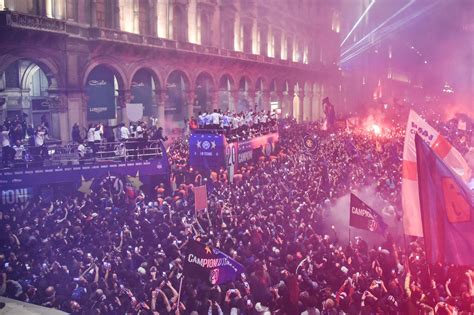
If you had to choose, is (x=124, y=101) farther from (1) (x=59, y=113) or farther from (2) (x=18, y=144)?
(2) (x=18, y=144)

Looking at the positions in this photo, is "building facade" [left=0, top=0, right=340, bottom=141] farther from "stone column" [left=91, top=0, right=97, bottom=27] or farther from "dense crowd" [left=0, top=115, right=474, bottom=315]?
"dense crowd" [left=0, top=115, right=474, bottom=315]

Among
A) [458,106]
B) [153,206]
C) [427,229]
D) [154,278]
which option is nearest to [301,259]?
[154,278]

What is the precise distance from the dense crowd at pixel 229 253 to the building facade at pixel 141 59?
38.7 feet

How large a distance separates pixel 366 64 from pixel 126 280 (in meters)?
86.8

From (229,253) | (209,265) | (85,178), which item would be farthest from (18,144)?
(209,265)

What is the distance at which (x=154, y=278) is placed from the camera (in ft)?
35.3

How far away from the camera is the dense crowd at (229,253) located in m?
9.79

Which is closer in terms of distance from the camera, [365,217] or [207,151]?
[365,217]

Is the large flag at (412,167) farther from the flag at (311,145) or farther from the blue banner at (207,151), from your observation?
the flag at (311,145)

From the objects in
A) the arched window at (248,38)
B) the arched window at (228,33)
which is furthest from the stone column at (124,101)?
the arched window at (248,38)

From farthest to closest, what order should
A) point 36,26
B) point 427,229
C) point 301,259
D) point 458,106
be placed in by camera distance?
point 458,106 < point 36,26 < point 301,259 < point 427,229

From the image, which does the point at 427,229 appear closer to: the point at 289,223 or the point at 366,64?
the point at 289,223

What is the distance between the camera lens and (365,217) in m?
12.2

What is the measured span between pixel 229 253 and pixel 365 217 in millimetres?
3264
